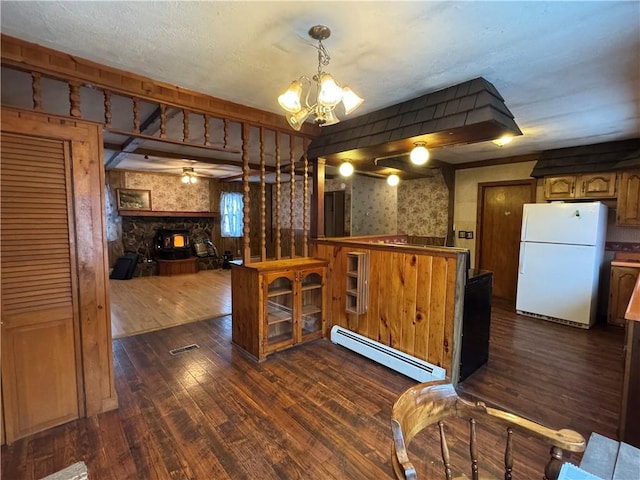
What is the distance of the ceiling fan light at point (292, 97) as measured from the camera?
5.86ft

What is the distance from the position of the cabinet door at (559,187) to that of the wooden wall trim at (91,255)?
5.38 metres

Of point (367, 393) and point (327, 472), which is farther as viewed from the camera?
point (367, 393)

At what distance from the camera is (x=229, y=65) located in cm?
210

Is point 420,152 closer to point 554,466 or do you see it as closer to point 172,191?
point 554,466

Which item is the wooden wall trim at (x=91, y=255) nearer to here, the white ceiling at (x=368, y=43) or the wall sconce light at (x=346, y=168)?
the white ceiling at (x=368, y=43)

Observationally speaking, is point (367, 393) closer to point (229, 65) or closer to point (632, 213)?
point (229, 65)

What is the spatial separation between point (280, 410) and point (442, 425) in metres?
1.51

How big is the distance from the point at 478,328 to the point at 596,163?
10.2ft

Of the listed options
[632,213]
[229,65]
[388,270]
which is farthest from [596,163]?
[229,65]

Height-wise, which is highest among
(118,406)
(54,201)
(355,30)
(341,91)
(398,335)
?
(355,30)

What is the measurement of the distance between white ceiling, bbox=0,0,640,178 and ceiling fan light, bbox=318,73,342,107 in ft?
0.89

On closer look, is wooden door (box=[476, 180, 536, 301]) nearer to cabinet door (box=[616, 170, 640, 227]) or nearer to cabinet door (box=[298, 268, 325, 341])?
cabinet door (box=[616, 170, 640, 227])

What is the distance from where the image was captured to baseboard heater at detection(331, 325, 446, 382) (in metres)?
2.60

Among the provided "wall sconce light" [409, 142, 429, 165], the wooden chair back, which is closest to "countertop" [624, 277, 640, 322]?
the wooden chair back
